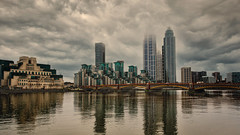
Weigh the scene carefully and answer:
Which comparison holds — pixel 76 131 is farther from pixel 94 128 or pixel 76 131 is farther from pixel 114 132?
pixel 114 132

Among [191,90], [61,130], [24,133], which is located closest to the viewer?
[24,133]

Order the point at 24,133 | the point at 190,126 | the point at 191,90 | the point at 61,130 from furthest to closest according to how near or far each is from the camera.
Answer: the point at 191,90 < the point at 190,126 < the point at 61,130 < the point at 24,133

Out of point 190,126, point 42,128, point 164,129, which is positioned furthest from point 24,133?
point 190,126

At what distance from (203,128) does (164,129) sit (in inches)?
307

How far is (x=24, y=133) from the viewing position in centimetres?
3148

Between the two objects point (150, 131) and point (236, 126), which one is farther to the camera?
point (236, 126)

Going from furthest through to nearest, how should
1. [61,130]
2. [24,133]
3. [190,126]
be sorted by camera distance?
[190,126], [61,130], [24,133]

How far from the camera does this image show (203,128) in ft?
118

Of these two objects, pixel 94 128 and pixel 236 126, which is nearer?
pixel 94 128

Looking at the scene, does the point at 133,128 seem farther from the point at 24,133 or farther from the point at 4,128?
the point at 4,128

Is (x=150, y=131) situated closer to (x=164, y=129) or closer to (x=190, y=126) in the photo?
(x=164, y=129)

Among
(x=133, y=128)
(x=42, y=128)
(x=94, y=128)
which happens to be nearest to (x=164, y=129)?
(x=133, y=128)

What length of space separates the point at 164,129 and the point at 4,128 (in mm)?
28155

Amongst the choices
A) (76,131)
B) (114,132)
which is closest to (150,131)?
(114,132)
